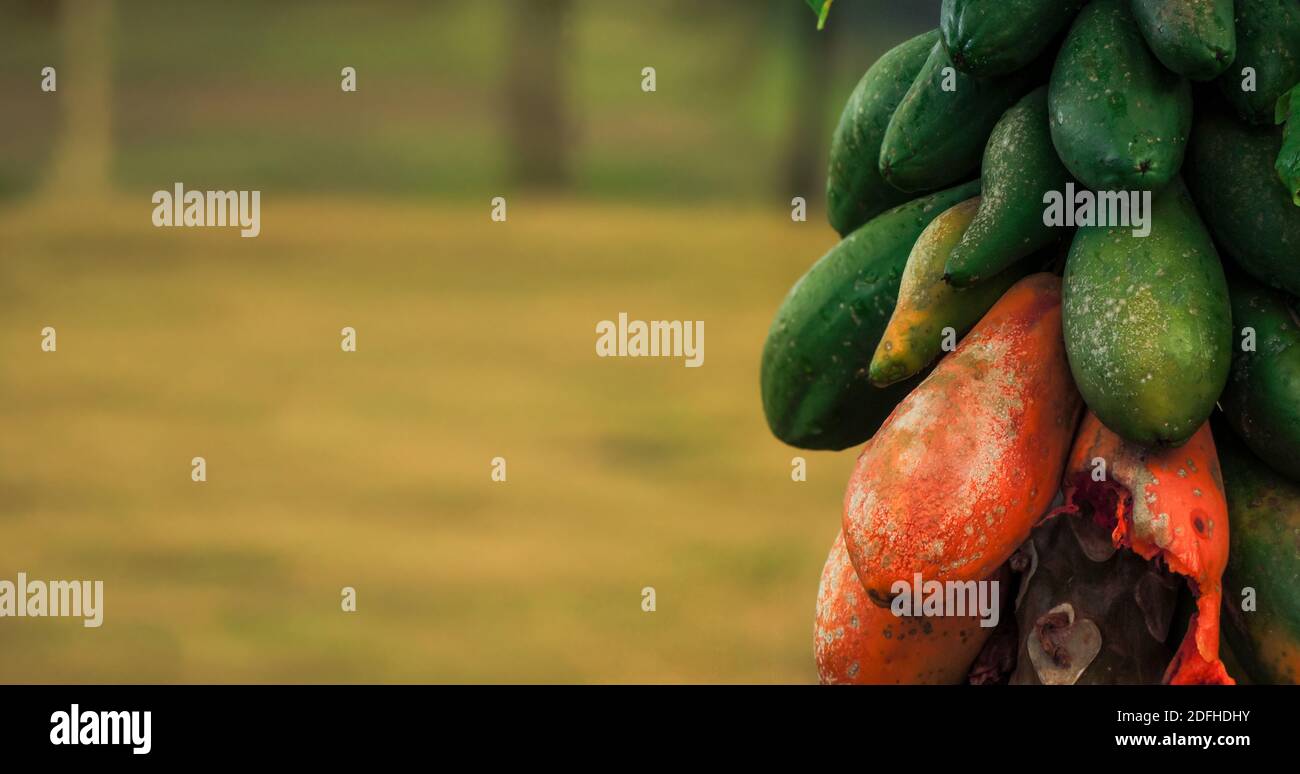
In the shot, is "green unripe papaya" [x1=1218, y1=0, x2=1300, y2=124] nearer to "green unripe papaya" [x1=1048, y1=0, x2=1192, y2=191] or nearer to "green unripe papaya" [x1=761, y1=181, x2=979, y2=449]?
"green unripe papaya" [x1=1048, y1=0, x2=1192, y2=191]

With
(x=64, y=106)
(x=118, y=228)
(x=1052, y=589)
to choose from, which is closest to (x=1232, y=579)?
(x=1052, y=589)

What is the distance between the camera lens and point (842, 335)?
1169mm

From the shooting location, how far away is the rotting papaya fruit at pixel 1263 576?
950 millimetres

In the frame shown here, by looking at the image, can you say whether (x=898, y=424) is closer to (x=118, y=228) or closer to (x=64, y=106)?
(x=118, y=228)

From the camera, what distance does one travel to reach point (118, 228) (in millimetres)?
10180

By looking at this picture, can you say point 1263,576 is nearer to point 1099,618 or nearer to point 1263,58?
point 1099,618

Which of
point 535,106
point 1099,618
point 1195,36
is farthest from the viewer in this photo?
point 535,106

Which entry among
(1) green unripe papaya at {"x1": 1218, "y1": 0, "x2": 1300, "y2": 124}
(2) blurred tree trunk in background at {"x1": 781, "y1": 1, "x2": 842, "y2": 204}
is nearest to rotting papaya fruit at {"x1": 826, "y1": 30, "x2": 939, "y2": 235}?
(1) green unripe papaya at {"x1": 1218, "y1": 0, "x2": 1300, "y2": 124}

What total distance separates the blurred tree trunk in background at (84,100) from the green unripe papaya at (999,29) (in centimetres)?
1040

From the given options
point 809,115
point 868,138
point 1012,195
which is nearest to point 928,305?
point 1012,195

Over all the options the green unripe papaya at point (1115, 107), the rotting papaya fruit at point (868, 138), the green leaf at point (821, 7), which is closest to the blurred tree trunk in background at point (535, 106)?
the rotting papaya fruit at point (868, 138)

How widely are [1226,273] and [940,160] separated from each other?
0.21 m

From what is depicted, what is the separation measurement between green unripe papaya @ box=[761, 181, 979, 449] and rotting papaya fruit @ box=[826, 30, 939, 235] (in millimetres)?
45

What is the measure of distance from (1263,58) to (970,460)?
318 mm
